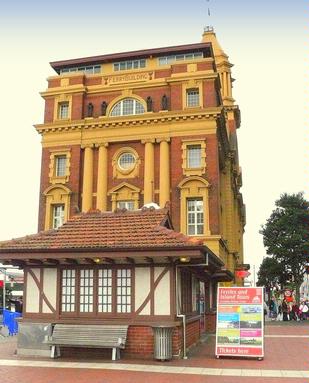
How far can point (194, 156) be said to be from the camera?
3541 cm

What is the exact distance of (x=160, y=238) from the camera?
15.5 m

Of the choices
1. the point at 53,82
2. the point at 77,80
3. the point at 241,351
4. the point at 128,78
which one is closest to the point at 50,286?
the point at 241,351

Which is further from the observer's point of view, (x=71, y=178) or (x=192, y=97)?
(x=71, y=178)

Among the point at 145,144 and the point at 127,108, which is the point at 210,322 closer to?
the point at 145,144

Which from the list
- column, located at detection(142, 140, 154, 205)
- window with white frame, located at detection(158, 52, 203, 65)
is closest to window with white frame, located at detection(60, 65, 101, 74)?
window with white frame, located at detection(158, 52, 203, 65)

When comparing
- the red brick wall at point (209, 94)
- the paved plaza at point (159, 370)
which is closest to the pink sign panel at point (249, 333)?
the paved plaza at point (159, 370)

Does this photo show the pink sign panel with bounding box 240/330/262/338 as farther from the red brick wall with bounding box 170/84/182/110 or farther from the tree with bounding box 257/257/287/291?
the tree with bounding box 257/257/287/291

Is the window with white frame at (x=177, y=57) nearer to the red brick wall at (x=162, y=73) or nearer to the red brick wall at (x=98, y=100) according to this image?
the red brick wall at (x=162, y=73)

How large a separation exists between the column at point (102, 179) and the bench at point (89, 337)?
2055cm

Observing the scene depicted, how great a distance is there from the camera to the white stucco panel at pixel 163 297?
50.1 feet

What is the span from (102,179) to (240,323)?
22508 mm

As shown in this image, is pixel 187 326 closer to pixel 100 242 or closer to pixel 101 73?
pixel 100 242

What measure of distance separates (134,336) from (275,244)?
36.4 meters

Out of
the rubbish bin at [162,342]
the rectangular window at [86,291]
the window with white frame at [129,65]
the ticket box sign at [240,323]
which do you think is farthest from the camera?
the window with white frame at [129,65]
